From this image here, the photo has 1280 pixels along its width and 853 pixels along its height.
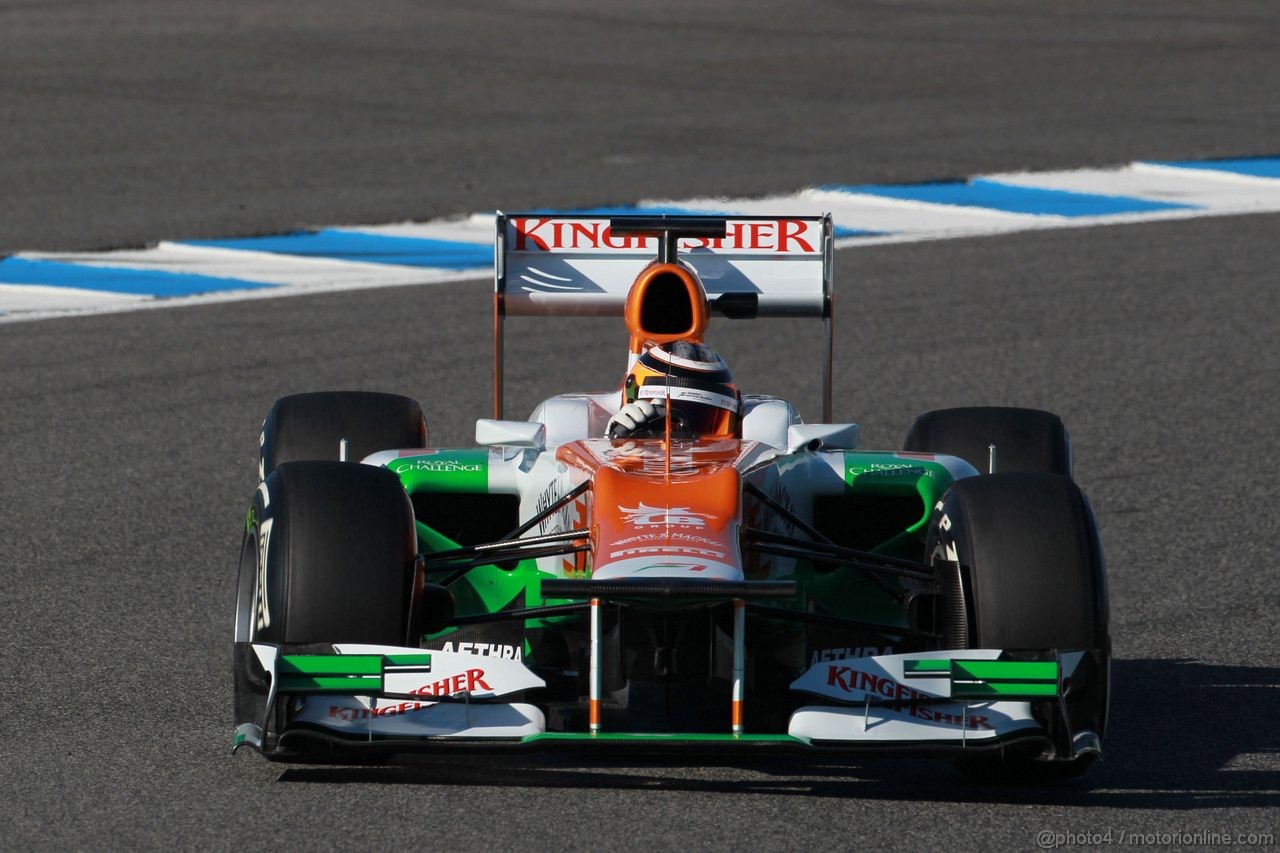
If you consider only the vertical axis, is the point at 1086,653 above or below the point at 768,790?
above

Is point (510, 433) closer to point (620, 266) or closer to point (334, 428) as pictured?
point (334, 428)

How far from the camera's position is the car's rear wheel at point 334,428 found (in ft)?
22.8

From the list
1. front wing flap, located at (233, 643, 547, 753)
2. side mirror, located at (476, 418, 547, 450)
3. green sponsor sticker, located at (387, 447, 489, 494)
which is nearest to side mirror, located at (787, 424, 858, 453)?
side mirror, located at (476, 418, 547, 450)

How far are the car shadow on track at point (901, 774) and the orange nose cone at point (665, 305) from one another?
64.2 inches

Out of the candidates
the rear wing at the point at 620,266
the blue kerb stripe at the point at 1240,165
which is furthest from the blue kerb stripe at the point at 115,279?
the blue kerb stripe at the point at 1240,165

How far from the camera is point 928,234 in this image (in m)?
14.3

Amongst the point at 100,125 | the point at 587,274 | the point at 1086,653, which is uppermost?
the point at 100,125

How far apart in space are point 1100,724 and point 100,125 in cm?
1415

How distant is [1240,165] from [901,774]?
478 inches

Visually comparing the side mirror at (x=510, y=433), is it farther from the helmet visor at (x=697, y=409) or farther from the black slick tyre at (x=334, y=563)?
the black slick tyre at (x=334, y=563)

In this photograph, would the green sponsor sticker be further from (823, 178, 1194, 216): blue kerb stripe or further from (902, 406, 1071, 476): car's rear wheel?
(823, 178, 1194, 216): blue kerb stripe

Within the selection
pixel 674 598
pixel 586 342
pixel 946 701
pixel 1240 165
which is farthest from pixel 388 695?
pixel 1240 165

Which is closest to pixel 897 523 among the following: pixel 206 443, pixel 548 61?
pixel 206 443

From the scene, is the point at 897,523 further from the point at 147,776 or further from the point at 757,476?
the point at 147,776
